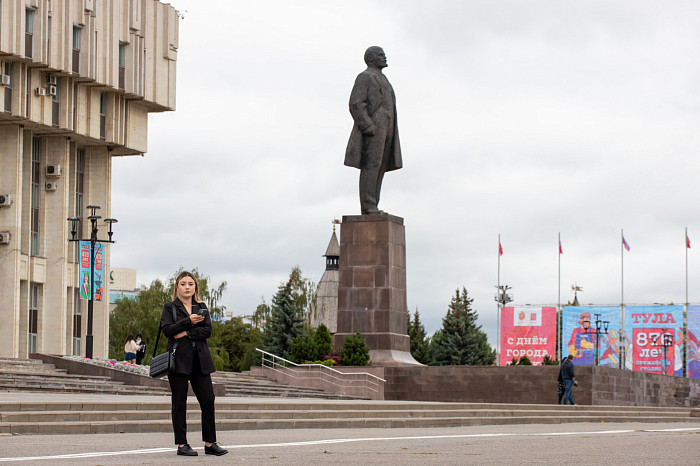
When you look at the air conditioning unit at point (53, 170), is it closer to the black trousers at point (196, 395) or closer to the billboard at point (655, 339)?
the billboard at point (655, 339)

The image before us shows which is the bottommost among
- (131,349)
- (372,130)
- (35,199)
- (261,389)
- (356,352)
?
(261,389)

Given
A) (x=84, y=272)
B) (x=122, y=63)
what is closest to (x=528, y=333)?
(x=84, y=272)

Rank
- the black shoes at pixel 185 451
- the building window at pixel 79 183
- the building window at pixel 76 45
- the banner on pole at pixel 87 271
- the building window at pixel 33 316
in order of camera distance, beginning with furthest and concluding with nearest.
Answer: the building window at pixel 79 183 < the banner on pole at pixel 87 271 < the building window at pixel 33 316 < the building window at pixel 76 45 < the black shoes at pixel 185 451

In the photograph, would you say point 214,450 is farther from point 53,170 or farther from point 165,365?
point 53,170

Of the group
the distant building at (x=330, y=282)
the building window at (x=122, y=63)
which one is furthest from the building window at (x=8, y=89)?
the distant building at (x=330, y=282)

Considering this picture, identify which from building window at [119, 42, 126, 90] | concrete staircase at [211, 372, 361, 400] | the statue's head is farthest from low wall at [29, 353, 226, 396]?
building window at [119, 42, 126, 90]

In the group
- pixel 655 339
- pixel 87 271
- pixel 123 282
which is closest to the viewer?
pixel 87 271

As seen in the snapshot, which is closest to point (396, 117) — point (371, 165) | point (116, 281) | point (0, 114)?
point (371, 165)

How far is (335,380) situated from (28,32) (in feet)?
65.5

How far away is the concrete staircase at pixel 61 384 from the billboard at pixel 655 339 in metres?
41.8

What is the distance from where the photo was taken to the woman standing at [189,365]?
9133mm

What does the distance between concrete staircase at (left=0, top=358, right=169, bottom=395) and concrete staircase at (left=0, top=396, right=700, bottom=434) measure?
6733 millimetres

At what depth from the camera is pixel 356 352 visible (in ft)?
92.2

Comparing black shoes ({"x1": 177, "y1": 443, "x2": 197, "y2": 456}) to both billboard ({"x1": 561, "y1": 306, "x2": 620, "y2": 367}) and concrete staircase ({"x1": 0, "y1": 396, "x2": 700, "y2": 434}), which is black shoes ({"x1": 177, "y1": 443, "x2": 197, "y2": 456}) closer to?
concrete staircase ({"x1": 0, "y1": 396, "x2": 700, "y2": 434})
